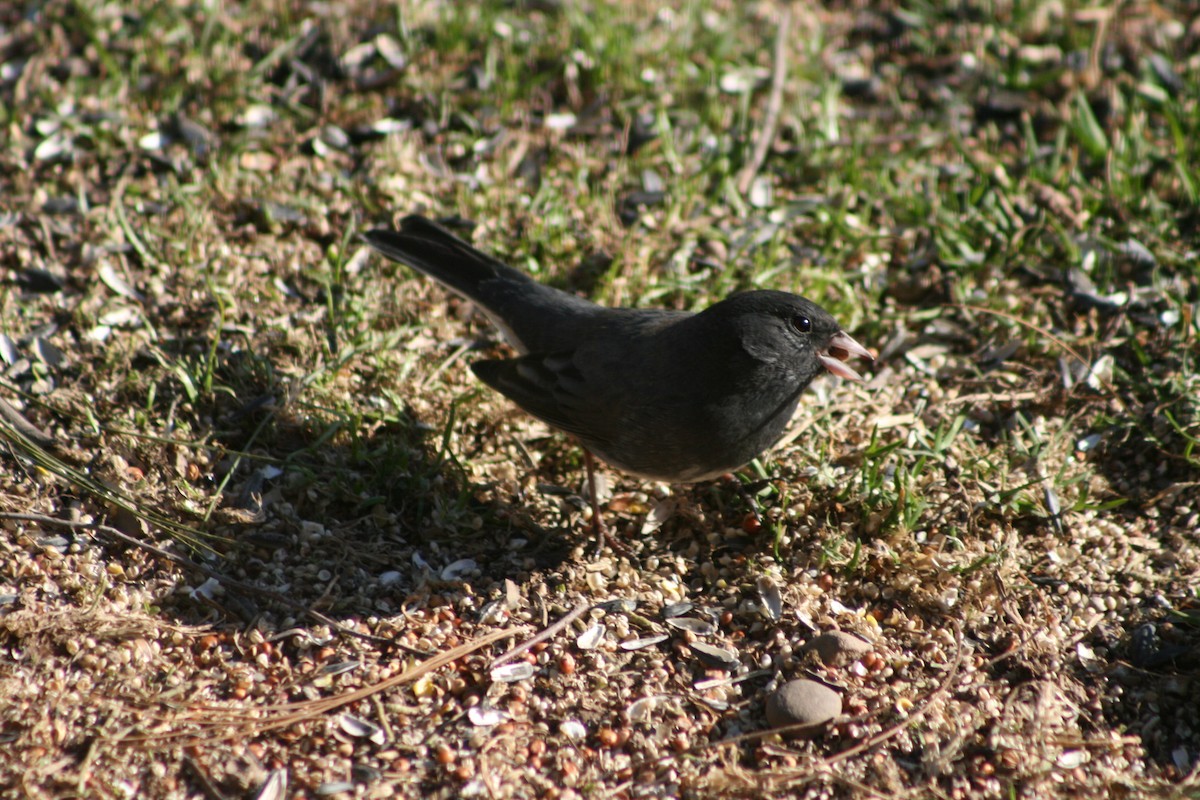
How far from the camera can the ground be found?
3.04 m

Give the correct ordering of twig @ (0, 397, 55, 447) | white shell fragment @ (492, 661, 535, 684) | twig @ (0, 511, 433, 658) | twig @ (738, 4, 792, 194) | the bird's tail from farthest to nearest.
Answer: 1. twig @ (738, 4, 792, 194)
2. the bird's tail
3. twig @ (0, 397, 55, 447)
4. twig @ (0, 511, 433, 658)
5. white shell fragment @ (492, 661, 535, 684)

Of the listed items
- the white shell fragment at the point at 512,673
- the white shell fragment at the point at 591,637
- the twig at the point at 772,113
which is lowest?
the white shell fragment at the point at 512,673

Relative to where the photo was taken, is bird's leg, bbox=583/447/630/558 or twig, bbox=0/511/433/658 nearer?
twig, bbox=0/511/433/658

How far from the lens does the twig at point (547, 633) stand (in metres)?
3.24

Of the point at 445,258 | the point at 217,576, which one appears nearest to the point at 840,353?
the point at 445,258

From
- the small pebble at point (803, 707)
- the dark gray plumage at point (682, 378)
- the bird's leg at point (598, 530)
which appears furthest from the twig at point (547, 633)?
the small pebble at point (803, 707)

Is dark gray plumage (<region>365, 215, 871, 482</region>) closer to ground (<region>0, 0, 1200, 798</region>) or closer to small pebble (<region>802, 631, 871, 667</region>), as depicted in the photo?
ground (<region>0, 0, 1200, 798</region>)

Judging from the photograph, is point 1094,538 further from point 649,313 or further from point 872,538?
point 649,313

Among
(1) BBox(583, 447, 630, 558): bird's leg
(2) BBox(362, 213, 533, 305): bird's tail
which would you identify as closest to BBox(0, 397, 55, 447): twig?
(2) BBox(362, 213, 533, 305): bird's tail

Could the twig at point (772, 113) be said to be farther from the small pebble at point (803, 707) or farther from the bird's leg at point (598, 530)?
the small pebble at point (803, 707)

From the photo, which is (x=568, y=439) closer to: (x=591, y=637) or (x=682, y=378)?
(x=682, y=378)

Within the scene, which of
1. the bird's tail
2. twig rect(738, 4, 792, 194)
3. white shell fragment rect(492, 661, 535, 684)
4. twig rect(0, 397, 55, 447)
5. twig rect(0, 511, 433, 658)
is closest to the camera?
white shell fragment rect(492, 661, 535, 684)

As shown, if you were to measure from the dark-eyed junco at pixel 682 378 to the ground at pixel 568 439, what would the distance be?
1.07 ft

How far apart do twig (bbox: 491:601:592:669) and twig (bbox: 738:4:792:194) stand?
228 cm
